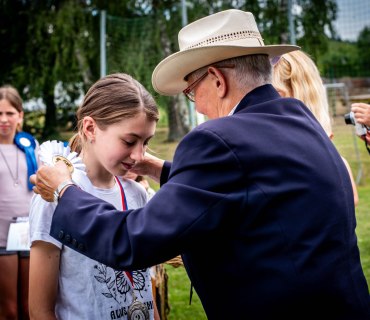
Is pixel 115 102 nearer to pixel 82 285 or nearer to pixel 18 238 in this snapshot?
pixel 82 285

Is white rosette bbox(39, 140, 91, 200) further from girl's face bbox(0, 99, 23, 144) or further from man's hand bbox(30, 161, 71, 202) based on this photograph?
girl's face bbox(0, 99, 23, 144)

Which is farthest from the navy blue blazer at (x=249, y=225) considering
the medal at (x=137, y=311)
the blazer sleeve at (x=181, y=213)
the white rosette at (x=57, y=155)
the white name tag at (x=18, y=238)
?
the white name tag at (x=18, y=238)

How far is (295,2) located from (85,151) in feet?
49.0

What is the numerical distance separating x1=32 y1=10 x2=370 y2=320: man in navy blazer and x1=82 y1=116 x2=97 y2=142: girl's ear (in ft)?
1.91

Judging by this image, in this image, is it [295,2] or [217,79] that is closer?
[217,79]

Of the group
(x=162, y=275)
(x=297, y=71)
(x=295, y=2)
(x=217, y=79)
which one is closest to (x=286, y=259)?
(x=217, y=79)

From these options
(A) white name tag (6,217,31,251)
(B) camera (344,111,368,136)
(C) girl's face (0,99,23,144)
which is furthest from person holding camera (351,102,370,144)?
(C) girl's face (0,99,23,144)

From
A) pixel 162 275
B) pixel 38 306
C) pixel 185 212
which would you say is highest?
pixel 185 212

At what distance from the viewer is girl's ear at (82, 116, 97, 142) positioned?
8.54 ft

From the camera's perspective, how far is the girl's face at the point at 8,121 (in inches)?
205

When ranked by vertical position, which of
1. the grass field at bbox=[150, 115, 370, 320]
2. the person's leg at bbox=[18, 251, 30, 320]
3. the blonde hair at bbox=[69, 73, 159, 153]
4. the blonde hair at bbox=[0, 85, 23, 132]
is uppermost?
the blonde hair at bbox=[69, 73, 159, 153]

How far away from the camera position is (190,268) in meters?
2.05

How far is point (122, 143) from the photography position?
250 centimetres

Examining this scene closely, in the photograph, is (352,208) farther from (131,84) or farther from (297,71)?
(297,71)
